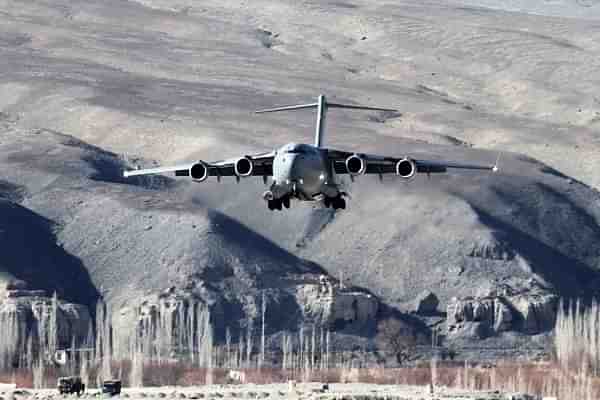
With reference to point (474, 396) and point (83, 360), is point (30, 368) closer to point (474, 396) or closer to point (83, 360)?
point (83, 360)

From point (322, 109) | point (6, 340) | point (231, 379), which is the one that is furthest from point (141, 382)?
point (322, 109)

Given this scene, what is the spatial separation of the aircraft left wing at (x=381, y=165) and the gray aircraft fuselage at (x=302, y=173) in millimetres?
1183

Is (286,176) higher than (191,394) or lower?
higher

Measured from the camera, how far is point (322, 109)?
11519 cm

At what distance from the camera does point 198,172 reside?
102 m

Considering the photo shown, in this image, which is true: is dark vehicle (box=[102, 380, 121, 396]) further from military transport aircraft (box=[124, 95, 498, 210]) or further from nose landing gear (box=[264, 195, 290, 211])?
nose landing gear (box=[264, 195, 290, 211])

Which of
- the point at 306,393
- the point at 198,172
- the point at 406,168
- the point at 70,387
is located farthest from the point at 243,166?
the point at 70,387

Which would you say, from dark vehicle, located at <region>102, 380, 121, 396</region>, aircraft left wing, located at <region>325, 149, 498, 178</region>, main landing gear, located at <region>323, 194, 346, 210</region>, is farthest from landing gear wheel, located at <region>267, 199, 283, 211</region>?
dark vehicle, located at <region>102, 380, 121, 396</region>

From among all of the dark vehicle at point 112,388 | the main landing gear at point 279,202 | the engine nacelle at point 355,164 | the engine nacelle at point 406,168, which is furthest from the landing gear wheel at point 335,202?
the dark vehicle at point 112,388

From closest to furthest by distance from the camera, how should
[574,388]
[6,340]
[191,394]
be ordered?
[191,394] < [574,388] < [6,340]

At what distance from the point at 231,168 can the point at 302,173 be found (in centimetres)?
624

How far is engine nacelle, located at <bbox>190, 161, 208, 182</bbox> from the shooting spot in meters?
102

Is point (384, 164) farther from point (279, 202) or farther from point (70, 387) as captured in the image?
point (70, 387)

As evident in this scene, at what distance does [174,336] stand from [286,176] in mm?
98660
